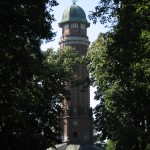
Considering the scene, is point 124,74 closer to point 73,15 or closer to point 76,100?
point 76,100

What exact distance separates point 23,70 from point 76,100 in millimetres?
65924

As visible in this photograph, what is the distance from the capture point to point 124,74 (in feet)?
68.8

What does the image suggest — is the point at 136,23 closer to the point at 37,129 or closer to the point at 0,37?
the point at 0,37

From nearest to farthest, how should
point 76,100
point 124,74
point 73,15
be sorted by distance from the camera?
point 124,74
point 76,100
point 73,15

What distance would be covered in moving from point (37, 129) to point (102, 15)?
1233 cm

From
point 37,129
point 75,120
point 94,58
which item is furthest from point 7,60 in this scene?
point 75,120

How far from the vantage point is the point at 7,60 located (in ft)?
58.5

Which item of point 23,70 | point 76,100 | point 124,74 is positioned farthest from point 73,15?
point 23,70

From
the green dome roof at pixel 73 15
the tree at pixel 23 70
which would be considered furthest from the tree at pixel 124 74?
the green dome roof at pixel 73 15

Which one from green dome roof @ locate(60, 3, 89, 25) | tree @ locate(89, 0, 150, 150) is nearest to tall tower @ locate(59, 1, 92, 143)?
green dome roof @ locate(60, 3, 89, 25)

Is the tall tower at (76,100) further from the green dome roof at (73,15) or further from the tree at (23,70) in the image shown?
the tree at (23,70)

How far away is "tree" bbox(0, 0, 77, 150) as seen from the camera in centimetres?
1706

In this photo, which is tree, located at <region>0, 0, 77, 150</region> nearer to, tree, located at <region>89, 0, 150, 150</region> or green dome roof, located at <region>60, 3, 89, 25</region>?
tree, located at <region>89, 0, 150, 150</region>

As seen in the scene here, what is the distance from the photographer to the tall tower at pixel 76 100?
82.0 metres
